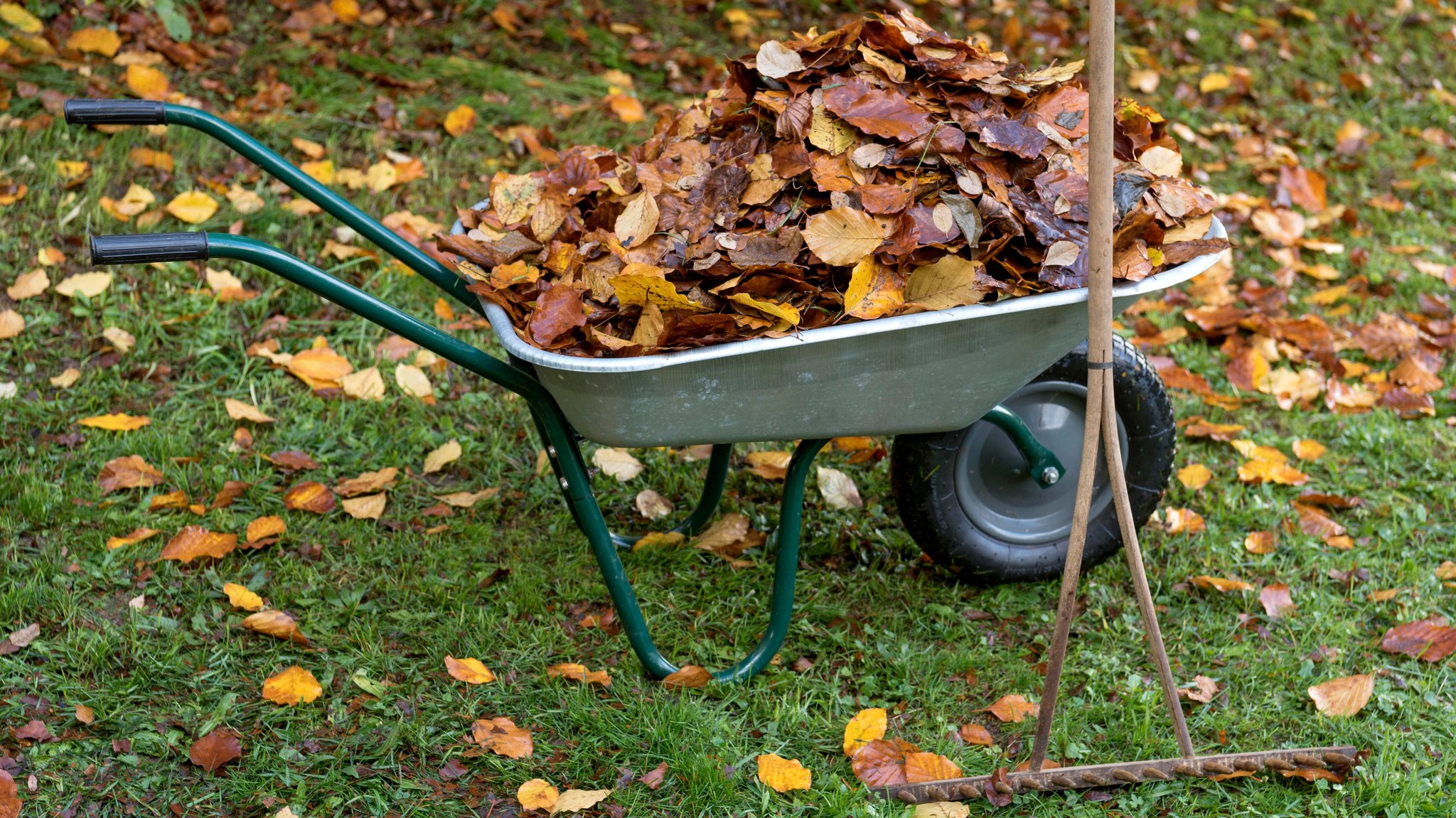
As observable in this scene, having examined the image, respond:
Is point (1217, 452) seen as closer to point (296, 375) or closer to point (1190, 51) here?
point (296, 375)

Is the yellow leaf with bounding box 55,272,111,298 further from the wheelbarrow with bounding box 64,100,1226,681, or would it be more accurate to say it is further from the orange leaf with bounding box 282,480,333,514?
the wheelbarrow with bounding box 64,100,1226,681

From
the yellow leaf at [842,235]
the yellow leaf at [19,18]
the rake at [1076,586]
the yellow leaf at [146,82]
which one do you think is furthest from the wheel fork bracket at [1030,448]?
the yellow leaf at [19,18]

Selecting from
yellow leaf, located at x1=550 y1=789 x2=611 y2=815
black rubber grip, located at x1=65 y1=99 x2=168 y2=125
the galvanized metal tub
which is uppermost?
black rubber grip, located at x1=65 y1=99 x2=168 y2=125

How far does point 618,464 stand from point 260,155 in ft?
3.48

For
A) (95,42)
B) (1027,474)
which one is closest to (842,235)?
(1027,474)

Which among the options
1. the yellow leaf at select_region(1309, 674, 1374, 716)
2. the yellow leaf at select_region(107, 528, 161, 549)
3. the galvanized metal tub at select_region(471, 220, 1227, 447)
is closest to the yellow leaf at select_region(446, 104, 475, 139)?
the yellow leaf at select_region(107, 528, 161, 549)

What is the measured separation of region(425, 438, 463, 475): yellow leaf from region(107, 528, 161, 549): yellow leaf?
55 cm

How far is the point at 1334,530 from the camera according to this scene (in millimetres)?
2488

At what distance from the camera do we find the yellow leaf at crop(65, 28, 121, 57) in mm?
A: 3531

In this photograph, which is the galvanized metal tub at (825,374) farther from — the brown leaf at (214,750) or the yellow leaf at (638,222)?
the brown leaf at (214,750)

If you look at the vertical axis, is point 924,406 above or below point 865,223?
below

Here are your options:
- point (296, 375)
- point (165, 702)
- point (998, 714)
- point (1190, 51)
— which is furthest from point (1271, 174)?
point (165, 702)

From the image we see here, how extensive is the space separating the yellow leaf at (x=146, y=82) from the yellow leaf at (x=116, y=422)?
3.92 feet

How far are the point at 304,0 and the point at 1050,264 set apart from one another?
10.5 ft
